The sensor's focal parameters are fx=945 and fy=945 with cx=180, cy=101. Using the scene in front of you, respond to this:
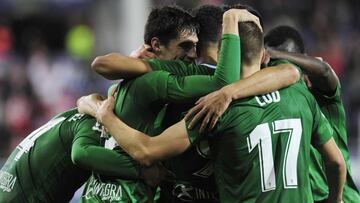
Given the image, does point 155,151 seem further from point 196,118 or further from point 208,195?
point 208,195

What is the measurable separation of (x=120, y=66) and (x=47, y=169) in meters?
1.02

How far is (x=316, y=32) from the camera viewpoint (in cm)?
1666

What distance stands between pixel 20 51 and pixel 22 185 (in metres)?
11.3

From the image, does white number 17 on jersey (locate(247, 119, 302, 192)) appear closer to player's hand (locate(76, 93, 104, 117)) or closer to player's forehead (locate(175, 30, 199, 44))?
player's forehead (locate(175, 30, 199, 44))

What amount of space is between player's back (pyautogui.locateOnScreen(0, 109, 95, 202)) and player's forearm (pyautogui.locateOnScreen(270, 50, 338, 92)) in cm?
128

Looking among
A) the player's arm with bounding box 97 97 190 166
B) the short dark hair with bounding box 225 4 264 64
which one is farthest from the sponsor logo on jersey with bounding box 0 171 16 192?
the short dark hair with bounding box 225 4 264 64

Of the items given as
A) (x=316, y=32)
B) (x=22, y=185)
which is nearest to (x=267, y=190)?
(x=22, y=185)

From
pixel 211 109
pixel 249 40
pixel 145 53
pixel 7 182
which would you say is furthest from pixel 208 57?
pixel 7 182

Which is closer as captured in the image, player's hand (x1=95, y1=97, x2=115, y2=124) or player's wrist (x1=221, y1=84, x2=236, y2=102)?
player's wrist (x1=221, y1=84, x2=236, y2=102)

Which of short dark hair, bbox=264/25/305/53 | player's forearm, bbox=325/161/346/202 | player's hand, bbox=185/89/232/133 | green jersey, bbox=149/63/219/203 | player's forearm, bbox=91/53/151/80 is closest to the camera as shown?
player's hand, bbox=185/89/232/133

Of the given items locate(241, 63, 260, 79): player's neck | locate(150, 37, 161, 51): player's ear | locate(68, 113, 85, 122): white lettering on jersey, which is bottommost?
locate(68, 113, 85, 122): white lettering on jersey

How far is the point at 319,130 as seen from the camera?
504 cm

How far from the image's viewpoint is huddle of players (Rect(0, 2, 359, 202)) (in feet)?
15.8

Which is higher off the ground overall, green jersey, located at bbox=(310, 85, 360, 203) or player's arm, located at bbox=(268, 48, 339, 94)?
player's arm, located at bbox=(268, 48, 339, 94)
